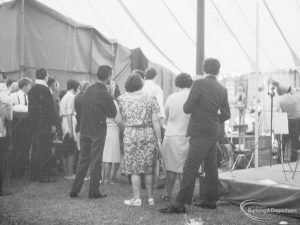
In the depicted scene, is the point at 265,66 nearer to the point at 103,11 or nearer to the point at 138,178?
the point at 103,11

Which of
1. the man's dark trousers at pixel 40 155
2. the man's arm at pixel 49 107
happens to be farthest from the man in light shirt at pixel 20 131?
the man's arm at pixel 49 107

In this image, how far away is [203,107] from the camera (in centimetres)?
437

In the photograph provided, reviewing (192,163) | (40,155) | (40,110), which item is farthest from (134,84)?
(40,155)

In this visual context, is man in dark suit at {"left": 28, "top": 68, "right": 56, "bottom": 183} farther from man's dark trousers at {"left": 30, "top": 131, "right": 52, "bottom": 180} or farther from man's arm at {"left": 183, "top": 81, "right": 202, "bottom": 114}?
man's arm at {"left": 183, "top": 81, "right": 202, "bottom": 114}

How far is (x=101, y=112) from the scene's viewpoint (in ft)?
16.9

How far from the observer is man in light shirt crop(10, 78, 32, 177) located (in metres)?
6.48

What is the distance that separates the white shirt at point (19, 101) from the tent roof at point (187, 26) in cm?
304

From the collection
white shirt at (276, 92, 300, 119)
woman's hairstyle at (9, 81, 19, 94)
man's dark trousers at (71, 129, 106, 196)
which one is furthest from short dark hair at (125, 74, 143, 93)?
white shirt at (276, 92, 300, 119)

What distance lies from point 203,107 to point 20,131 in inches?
131

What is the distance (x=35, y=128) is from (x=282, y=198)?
3557 mm

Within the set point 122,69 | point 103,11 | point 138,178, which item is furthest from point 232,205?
point 103,11

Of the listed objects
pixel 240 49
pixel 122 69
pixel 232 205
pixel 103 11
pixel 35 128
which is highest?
pixel 103 11

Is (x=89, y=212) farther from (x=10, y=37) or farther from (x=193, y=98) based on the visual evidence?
(x=10, y=37)

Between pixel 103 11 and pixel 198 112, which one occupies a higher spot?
pixel 103 11
